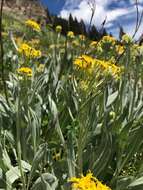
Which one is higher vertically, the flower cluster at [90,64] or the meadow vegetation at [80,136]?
the flower cluster at [90,64]

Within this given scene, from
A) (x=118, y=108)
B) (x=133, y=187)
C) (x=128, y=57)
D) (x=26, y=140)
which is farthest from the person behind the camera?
(x=118, y=108)

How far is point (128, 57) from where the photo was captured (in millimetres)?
3094

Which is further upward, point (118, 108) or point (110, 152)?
point (118, 108)

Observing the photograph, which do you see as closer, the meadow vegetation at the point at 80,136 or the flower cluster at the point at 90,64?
the meadow vegetation at the point at 80,136

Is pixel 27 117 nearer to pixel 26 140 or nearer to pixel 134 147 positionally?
pixel 26 140

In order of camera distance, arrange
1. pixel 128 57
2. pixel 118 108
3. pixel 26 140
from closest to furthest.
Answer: pixel 26 140 < pixel 128 57 < pixel 118 108

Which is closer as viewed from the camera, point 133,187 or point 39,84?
point 133,187

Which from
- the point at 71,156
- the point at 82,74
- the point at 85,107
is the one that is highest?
the point at 82,74

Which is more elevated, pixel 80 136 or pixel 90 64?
pixel 90 64

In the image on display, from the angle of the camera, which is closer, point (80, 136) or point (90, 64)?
point (80, 136)

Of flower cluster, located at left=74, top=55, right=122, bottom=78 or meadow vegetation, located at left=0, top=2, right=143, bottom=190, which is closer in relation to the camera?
meadow vegetation, located at left=0, top=2, right=143, bottom=190

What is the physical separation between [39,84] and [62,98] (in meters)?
0.26

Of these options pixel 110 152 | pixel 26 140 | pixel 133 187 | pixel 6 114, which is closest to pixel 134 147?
pixel 110 152

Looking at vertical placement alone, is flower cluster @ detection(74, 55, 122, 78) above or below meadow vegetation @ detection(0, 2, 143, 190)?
above
